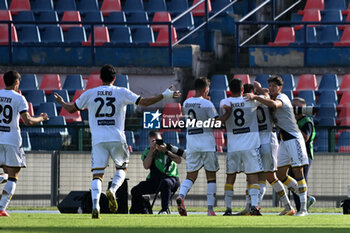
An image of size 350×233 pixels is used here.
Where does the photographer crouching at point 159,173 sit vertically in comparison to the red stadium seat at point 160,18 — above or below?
below

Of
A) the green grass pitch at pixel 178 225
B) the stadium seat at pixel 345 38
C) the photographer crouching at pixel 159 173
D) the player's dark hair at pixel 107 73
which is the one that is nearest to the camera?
the green grass pitch at pixel 178 225

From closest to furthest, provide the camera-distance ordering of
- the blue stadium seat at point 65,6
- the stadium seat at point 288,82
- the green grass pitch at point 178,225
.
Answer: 1. the green grass pitch at point 178,225
2. the stadium seat at point 288,82
3. the blue stadium seat at point 65,6

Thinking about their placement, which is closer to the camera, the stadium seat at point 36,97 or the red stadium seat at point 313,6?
the stadium seat at point 36,97

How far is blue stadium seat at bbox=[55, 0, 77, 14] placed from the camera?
25.2 metres

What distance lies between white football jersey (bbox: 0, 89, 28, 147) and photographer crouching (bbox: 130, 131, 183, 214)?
10.3 feet

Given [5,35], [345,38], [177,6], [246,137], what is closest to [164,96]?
[246,137]

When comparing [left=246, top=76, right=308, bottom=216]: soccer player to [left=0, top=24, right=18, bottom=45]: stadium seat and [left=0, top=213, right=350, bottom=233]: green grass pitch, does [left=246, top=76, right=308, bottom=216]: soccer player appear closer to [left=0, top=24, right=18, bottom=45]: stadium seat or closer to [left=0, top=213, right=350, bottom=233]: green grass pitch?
[left=0, top=213, right=350, bottom=233]: green grass pitch

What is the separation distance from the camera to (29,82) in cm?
2203

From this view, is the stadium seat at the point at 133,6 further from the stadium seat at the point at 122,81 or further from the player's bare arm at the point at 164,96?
the player's bare arm at the point at 164,96

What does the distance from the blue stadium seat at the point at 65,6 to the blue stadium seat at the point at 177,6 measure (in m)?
2.50

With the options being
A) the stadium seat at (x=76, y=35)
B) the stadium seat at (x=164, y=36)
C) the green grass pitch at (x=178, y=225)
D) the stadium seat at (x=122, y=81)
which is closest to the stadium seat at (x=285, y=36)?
the stadium seat at (x=164, y=36)

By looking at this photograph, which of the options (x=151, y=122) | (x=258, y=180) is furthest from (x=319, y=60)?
(x=258, y=180)

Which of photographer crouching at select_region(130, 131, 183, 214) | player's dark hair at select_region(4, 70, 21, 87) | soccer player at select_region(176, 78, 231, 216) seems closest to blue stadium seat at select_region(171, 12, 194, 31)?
photographer crouching at select_region(130, 131, 183, 214)

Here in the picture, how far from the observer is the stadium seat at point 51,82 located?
22.0 metres
